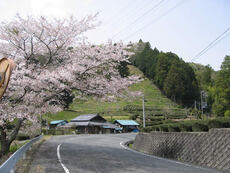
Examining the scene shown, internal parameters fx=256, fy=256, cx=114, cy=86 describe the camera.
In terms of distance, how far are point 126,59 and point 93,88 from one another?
2.57 metres

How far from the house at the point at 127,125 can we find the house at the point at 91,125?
118 inches

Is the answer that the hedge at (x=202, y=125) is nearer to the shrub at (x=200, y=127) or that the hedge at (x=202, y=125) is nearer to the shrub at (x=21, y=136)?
the shrub at (x=200, y=127)

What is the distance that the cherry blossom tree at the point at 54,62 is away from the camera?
13.3 m

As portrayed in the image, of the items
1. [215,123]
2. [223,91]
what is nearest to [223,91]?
[223,91]

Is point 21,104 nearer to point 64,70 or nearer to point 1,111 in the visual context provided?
point 1,111

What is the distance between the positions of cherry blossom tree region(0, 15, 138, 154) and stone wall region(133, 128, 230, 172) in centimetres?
413

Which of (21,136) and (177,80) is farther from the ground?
(177,80)

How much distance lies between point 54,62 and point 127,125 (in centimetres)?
5513

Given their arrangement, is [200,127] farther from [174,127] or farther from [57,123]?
[57,123]

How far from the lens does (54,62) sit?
50.0ft

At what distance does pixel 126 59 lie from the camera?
15.0 meters

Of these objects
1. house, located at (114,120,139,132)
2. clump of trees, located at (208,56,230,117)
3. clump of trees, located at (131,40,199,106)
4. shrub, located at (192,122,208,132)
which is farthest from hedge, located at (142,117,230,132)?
clump of trees, located at (131,40,199,106)

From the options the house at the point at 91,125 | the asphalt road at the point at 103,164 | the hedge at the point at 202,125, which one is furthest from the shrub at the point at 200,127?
the house at the point at 91,125

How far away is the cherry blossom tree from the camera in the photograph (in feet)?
43.5
